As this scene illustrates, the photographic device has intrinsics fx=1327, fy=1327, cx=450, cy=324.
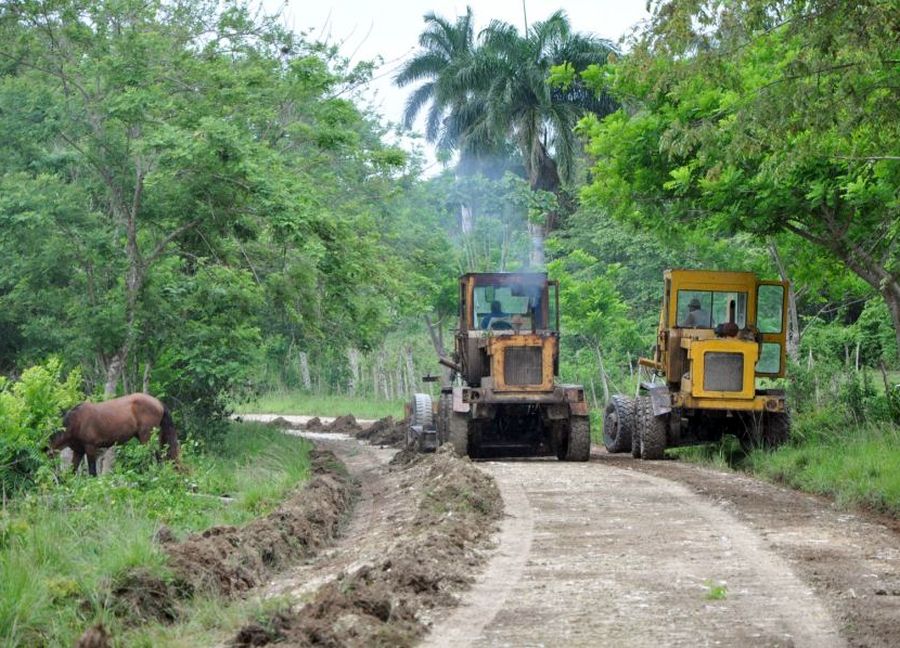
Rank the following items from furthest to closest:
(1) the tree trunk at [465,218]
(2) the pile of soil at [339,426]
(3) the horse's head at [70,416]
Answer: (1) the tree trunk at [465,218], (2) the pile of soil at [339,426], (3) the horse's head at [70,416]

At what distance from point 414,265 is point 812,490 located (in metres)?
20.0

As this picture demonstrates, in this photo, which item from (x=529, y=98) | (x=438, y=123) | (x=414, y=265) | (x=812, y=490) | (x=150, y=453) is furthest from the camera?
(x=438, y=123)

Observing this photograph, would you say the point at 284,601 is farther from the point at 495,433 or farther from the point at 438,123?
the point at 438,123

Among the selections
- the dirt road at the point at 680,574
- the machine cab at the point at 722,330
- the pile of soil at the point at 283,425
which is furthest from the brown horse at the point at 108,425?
the pile of soil at the point at 283,425

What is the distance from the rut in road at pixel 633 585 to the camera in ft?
28.5

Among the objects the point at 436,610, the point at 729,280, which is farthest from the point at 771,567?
the point at 729,280

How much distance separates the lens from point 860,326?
3338 cm

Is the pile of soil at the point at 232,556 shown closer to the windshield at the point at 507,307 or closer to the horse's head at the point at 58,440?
the horse's head at the point at 58,440

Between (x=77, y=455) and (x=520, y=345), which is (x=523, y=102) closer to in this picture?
(x=520, y=345)

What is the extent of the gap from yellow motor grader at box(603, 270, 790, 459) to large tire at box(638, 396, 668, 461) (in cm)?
2

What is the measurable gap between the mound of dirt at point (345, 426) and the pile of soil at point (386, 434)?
4.33ft

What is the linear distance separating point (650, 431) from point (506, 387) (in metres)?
2.59

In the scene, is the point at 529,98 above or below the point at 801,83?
above

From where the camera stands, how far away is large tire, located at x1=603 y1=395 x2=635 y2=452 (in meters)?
24.5
